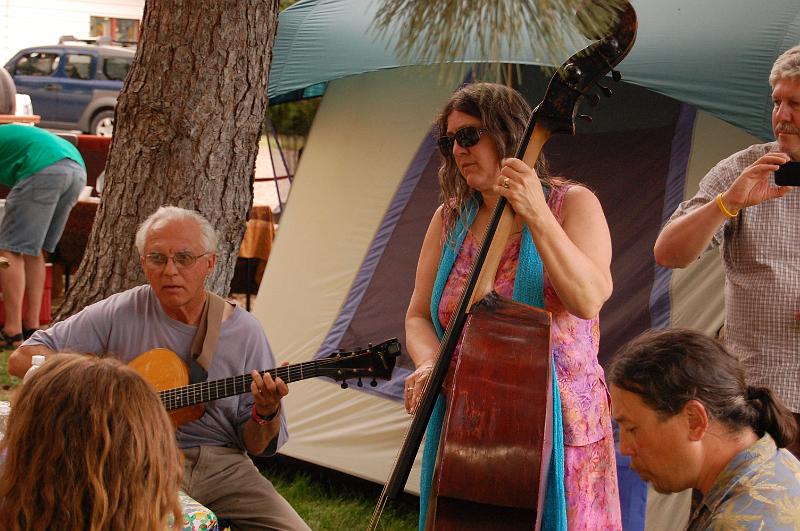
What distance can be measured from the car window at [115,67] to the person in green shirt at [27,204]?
941cm

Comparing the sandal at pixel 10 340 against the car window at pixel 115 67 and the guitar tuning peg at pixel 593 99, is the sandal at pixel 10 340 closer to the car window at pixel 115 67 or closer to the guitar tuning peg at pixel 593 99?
the guitar tuning peg at pixel 593 99

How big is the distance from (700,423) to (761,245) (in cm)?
106

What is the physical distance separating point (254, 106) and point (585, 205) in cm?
155

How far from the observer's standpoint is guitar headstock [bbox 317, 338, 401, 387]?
283 cm

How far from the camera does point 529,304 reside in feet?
7.29

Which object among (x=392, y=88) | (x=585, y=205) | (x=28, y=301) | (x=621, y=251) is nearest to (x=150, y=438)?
(x=585, y=205)

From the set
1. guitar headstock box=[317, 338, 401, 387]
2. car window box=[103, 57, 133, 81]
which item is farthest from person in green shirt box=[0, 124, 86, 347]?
car window box=[103, 57, 133, 81]

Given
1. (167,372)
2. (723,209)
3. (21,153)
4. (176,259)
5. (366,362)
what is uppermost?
(723,209)

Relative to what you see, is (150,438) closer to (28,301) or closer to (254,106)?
(254,106)

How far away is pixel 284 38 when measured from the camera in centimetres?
478

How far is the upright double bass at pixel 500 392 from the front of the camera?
188 cm

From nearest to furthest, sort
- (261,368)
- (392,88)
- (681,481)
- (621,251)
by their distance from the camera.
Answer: (681,481), (261,368), (621,251), (392,88)

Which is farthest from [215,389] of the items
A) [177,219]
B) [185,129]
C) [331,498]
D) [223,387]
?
[331,498]

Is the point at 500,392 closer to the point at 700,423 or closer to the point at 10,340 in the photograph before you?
the point at 700,423
